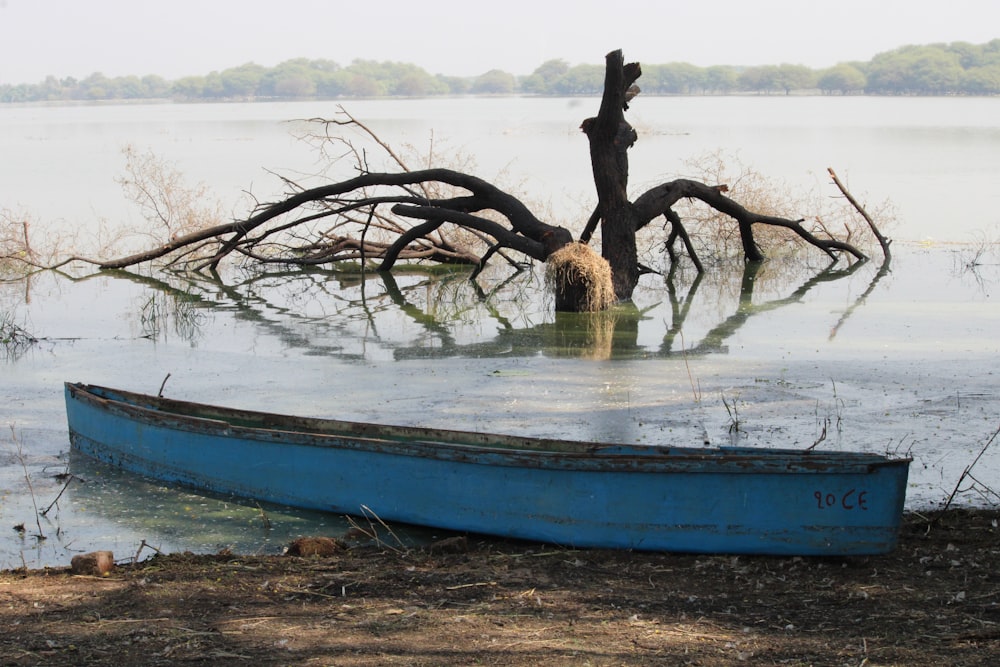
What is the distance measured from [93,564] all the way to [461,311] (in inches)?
321

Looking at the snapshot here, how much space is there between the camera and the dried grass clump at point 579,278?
12.3 meters

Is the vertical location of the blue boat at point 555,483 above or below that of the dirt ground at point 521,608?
above

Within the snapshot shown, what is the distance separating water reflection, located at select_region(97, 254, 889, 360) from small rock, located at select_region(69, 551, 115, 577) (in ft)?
17.5

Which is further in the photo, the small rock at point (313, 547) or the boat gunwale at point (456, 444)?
the small rock at point (313, 547)

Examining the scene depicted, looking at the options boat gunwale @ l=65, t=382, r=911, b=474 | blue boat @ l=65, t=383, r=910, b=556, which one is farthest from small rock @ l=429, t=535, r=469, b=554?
boat gunwale @ l=65, t=382, r=911, b=474

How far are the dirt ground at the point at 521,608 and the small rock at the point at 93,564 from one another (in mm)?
51

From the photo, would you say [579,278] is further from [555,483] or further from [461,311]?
[555,483]

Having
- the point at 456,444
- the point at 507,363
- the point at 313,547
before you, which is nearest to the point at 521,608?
the point at 313,547

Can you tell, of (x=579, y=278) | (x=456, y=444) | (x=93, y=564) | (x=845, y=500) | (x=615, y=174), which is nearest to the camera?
(x=845, y=500)

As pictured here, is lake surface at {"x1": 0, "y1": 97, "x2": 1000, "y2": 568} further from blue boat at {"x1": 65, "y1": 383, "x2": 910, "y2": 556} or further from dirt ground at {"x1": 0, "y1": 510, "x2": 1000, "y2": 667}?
dirt ground at {"x1": 0, "y1": 510, "x2": 1000, "y2": 667}

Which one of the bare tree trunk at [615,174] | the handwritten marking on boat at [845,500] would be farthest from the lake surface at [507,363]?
the handwritten marking on boat at [845,500]

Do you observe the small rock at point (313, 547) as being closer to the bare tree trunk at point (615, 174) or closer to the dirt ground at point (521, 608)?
the dirt ground at point (521, 608)

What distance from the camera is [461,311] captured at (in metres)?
13.4

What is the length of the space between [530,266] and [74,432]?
31.8 feet
